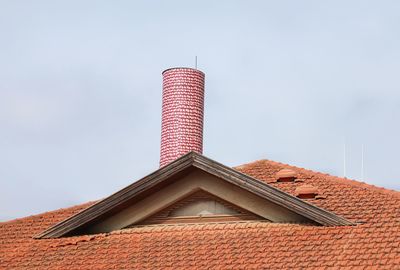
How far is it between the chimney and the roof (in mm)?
2739

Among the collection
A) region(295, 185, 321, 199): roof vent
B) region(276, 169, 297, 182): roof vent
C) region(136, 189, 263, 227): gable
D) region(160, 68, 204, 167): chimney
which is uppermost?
region(160, 68, 204, 167): chimney

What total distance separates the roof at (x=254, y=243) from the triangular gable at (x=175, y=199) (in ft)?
0.62

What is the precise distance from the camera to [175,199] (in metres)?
18.6

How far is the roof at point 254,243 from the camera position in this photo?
16219mm

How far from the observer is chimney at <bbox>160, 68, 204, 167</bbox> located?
883 inches

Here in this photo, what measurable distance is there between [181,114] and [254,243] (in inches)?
233

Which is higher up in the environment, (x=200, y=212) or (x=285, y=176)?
(x=285, y=176)

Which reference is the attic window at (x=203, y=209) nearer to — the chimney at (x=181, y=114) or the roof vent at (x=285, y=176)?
the roof vent at (x=285, y=176)

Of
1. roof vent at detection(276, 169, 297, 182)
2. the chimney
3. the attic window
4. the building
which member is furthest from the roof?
the chimney

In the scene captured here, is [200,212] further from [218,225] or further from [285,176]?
[285,176]

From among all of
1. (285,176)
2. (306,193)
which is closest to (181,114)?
(285,176)

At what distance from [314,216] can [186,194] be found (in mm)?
2467

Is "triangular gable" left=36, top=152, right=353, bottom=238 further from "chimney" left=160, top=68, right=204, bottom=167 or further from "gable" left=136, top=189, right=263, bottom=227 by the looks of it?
"chimney" left=160, top=68, right=204, bottom=167

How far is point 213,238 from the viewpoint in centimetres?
1777
